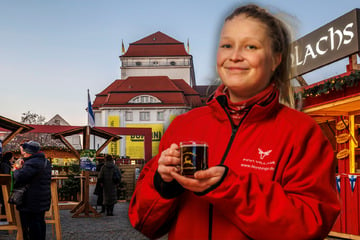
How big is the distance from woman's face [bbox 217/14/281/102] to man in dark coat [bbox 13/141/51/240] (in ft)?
18.1

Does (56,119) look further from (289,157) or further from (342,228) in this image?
(289,157)

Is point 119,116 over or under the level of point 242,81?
over

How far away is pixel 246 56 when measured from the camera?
1.62 meters

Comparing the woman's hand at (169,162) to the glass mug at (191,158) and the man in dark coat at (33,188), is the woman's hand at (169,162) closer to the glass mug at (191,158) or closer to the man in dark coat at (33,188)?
the glass mug at (191,158)

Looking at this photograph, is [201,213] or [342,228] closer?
[201,213]

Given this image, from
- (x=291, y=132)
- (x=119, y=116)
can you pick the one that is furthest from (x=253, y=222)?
(x=119, y=116)

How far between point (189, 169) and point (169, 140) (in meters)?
0.43

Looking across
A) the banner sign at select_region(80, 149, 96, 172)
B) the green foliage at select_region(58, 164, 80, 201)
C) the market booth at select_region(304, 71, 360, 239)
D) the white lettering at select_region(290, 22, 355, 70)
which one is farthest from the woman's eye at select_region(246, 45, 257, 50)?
the green foliage at select_region(58, 164, 80, 201)

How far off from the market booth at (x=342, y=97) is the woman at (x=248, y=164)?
5938 mm

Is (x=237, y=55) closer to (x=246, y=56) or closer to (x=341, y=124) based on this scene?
(x=246, y=56)

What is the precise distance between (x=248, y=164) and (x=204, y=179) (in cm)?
24

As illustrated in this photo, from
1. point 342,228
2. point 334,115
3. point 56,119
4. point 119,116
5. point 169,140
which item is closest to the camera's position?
point 169,140

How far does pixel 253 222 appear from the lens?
138 cm

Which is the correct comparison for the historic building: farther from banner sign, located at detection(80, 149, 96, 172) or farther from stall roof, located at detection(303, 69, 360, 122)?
stall roof, located at detection(303, 69, 360, 122)
